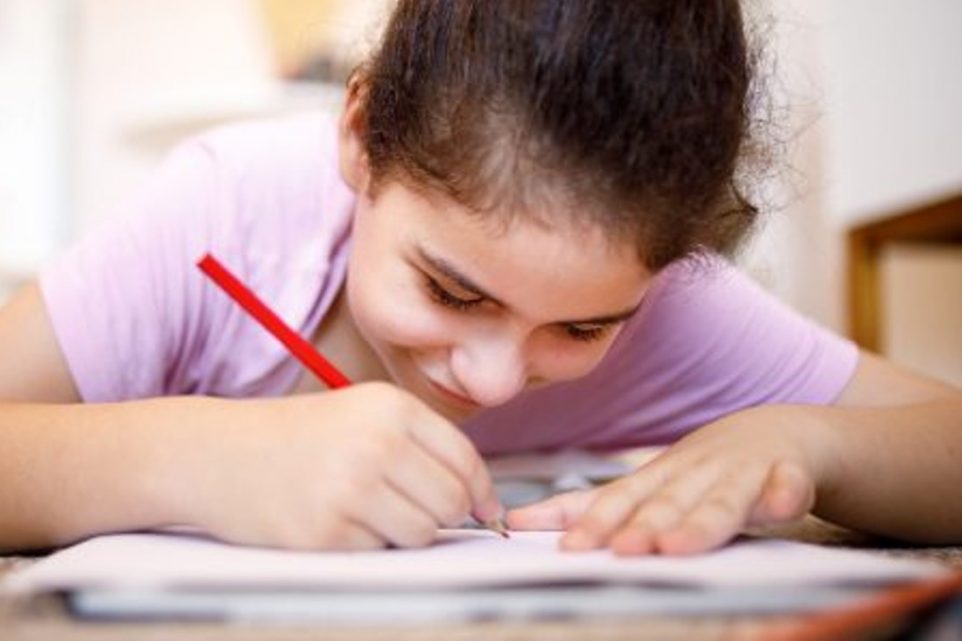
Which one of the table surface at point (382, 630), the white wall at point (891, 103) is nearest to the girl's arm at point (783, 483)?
the table surface at point (382, 630)

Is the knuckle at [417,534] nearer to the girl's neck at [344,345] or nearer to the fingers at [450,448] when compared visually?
the fingers at [450,448]

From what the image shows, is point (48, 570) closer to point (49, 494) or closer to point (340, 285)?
point (49, 494)

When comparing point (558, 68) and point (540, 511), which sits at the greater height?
point (558, 68)

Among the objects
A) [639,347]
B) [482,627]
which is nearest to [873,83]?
[639,347]

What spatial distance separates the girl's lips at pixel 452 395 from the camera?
68 cm

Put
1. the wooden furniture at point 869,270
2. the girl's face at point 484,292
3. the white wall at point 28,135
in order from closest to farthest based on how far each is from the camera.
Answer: the girl's face at point 484,292 → the wooden furniture at point 869,270 → the white wall at point 28,135

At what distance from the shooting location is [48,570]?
1.43 feet

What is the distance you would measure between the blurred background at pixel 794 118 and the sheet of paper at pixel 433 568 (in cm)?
61

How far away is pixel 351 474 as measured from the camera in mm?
511

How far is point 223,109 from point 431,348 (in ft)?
5.70

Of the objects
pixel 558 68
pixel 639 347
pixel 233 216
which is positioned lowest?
pixel 639 347

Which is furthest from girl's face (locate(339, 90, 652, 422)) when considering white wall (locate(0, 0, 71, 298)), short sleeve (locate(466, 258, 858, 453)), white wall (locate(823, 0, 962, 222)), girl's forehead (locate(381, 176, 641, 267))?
white wall (locate(0, 0, 71, 298))

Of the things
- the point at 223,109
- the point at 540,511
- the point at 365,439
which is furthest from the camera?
the point at 223,109

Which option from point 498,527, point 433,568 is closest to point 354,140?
point 498,527
